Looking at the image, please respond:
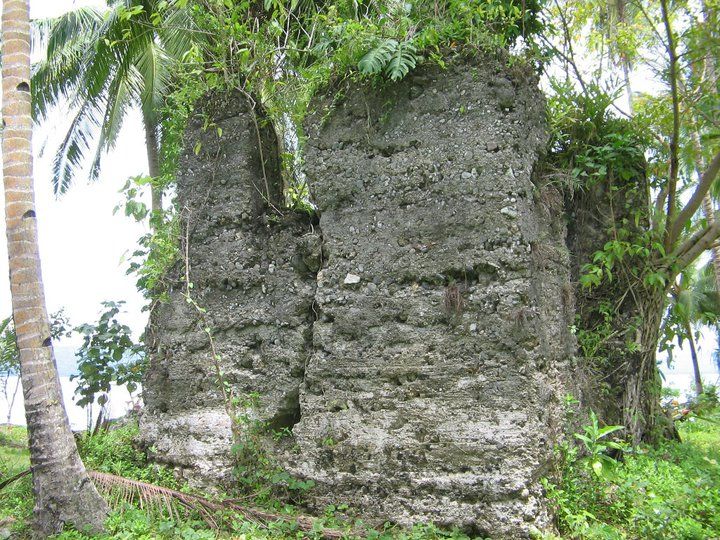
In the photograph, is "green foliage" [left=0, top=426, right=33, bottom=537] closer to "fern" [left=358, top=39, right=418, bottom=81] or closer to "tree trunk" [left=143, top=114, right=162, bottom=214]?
"fern" [left=358, top=39, right=418, bottom=81]

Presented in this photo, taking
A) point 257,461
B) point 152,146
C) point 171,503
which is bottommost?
point 171,503

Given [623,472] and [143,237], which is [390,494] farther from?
[143,237]

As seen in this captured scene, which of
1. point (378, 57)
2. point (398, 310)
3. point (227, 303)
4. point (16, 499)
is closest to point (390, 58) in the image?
point (378, 57)

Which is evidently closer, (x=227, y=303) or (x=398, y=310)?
(x=398, y=310)

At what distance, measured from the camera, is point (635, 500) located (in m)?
4.01

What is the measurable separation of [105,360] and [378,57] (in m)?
4.46


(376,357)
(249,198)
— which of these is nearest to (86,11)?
(249,198)

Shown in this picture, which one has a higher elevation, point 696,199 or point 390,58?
point 390,58

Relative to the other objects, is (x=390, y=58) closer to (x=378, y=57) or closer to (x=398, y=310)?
(x=378, y=57)

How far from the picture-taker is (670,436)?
5.66 meters

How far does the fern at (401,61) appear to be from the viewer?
4062 millimetres

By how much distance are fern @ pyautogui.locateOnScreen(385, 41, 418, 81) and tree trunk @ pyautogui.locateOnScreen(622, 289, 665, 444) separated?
2947mm

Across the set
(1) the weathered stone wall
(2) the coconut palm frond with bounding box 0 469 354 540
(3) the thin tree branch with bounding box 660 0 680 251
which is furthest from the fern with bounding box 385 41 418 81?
(2) the coconut palm frond with bounding box 0 469 354 540

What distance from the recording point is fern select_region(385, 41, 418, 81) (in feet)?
13.3
